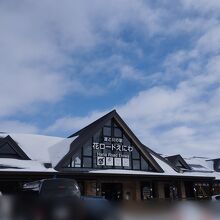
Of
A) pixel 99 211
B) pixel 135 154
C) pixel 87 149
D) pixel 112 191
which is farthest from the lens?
pixel 135 154

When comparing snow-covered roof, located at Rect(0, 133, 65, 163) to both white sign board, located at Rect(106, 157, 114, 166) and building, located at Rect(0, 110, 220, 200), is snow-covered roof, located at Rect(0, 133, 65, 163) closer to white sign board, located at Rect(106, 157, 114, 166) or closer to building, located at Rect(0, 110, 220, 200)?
building, located at Rect(0, 110, 220, 200)

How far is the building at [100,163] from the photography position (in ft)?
73.8

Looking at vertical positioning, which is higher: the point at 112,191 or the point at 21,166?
the point at 21,166

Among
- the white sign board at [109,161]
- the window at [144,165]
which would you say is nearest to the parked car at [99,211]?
the white sign board at [109,161]

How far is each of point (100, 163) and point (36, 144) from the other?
17.8 feet

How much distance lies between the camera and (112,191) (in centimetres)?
2678

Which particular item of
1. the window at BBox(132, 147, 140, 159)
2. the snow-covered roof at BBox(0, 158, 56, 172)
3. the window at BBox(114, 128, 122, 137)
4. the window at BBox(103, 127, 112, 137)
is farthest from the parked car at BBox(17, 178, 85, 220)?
the window at BBox(132, 147, 140, 159)

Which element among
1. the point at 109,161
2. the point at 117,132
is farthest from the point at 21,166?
the point at 117,132

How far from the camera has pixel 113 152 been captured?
26.5 meters

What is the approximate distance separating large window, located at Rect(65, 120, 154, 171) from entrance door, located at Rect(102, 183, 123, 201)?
1625 mm

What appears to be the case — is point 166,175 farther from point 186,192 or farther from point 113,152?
point 186,192

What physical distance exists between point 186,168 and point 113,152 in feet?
34.7

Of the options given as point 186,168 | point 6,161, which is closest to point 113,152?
point 6,161

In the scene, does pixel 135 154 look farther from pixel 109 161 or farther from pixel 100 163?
pixel 100 163
